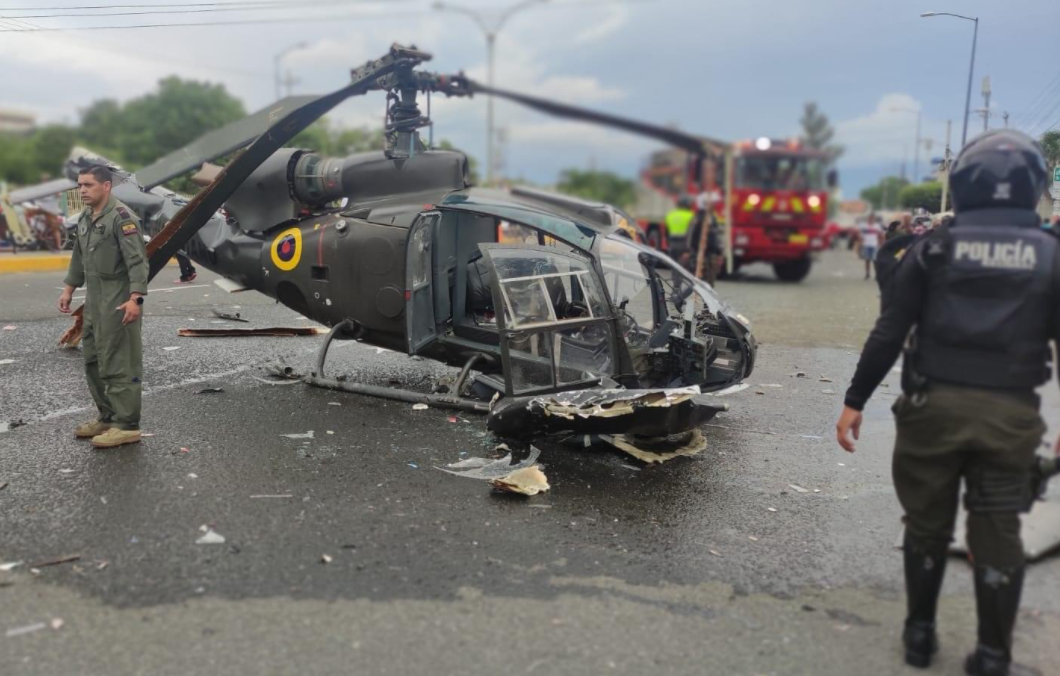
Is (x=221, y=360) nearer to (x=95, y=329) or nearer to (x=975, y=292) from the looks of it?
(x=95, y=329)

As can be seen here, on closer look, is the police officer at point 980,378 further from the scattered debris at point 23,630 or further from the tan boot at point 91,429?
the tan boot at point 91,429

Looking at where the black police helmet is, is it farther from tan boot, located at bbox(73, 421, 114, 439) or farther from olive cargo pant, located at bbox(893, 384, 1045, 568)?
tan boot, located at bbox(73, 421, 114, 439)

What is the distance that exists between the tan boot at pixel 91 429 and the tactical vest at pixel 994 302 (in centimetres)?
501

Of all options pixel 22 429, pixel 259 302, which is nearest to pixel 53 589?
pixel 22 429

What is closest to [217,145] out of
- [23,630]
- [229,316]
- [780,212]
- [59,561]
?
[59,561]

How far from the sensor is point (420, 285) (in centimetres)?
639

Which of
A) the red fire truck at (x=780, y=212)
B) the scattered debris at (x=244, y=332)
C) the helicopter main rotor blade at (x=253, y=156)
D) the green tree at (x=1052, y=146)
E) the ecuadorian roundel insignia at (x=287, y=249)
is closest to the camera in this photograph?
the green tree at (x=1052, y=146)

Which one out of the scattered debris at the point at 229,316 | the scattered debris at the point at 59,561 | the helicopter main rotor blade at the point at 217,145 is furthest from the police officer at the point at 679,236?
the scattered debris at the point at 59,561

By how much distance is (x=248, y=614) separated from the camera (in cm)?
317

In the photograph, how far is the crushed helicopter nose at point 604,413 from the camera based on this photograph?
15.4 ft

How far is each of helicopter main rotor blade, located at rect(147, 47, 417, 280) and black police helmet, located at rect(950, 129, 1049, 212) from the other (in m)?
4.25

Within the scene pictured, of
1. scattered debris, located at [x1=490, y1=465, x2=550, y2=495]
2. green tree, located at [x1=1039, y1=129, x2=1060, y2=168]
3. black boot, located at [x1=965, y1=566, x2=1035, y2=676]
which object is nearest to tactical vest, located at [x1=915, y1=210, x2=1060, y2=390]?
black boot, located at [x1=965, y1=566, x2=1035, y2=676]

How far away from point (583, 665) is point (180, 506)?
8.13 feet

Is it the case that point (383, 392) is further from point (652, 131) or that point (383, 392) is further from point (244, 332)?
point (652, 131)
